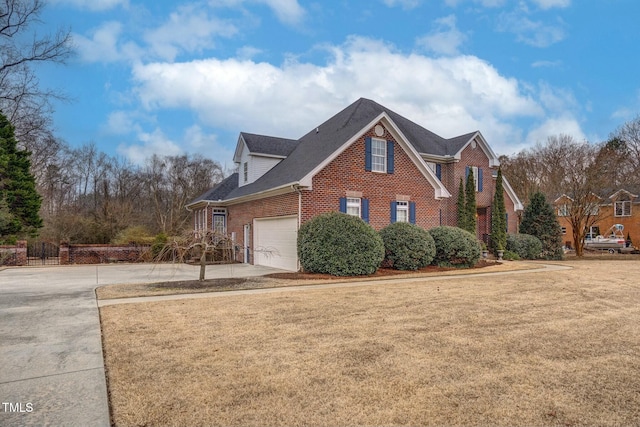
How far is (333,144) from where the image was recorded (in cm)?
1655

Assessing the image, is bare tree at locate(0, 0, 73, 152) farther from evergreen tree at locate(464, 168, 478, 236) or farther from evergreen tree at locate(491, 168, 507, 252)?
evergreen tree at locate(491, 168, 507, 252)

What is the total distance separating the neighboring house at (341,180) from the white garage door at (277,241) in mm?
42

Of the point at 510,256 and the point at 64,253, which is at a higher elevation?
the point at 64,253

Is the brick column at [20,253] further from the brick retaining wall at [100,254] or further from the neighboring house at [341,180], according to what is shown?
the neighboring house at [341,180]

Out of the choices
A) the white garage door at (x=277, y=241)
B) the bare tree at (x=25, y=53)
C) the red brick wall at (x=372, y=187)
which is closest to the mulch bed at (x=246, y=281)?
the white garage door at (x=277, y=241)

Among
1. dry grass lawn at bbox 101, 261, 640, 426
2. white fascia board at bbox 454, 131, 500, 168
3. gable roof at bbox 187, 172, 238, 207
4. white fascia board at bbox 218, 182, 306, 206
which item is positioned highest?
white fascia board at bbox 454, 131, 500, 168

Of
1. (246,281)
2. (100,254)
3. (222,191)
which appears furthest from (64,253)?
(246,281)

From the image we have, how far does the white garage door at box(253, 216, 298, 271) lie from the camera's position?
15664mm

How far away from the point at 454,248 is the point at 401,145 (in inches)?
198

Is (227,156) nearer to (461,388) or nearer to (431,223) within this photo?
(431,223)

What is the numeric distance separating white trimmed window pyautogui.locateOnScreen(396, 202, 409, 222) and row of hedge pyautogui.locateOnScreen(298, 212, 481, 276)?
2124 mm

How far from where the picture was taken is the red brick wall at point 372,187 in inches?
599

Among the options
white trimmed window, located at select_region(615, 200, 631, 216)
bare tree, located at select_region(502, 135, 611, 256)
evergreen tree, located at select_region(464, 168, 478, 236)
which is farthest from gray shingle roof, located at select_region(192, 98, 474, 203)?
white trimmed window, located at select_region(615, 200, 631, 216)

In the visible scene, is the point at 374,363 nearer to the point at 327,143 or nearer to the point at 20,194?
the point at 327,143
